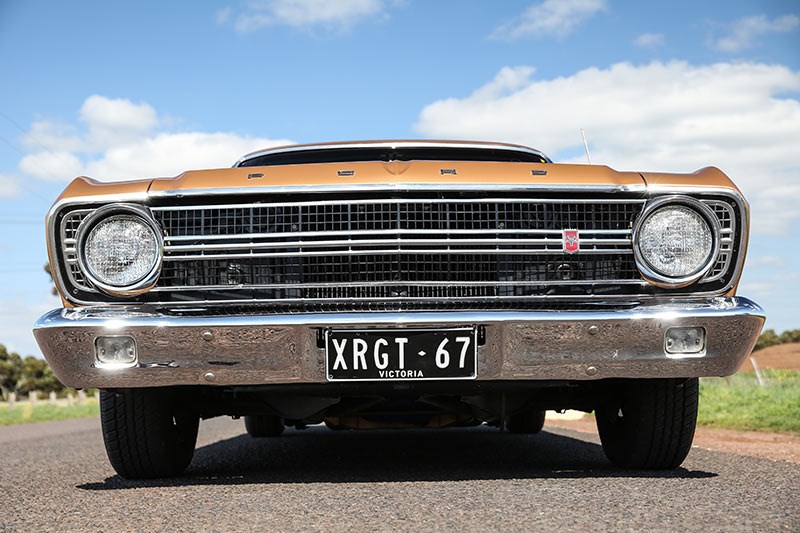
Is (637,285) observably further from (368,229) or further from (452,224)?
(368,229)

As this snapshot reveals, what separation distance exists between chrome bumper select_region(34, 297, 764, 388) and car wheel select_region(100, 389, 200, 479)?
0.43 m

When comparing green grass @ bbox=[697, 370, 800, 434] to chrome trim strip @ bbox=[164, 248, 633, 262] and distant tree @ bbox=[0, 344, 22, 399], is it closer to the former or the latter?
chrome trim strip @ bbox=[164, 248, 633, 262]

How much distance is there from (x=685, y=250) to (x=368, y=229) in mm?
1365

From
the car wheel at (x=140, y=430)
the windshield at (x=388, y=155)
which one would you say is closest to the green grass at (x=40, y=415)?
the windshield at (x=388, y=155)

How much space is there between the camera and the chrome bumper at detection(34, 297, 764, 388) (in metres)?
3.48

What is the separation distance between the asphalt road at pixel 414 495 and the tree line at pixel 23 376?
44622mm

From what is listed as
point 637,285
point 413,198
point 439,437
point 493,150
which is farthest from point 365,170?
point 439,437

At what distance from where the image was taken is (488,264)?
374cm

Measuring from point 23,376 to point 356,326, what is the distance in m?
48.7

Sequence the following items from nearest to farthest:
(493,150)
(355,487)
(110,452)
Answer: (355,487) < (110,452) < (493,150)

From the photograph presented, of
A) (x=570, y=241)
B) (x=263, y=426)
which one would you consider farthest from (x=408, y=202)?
(x=263, y=426)

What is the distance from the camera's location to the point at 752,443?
23.6ft

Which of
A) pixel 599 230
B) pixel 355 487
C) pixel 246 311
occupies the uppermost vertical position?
pixel 599 230

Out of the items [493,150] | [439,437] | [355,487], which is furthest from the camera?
[439,437]
